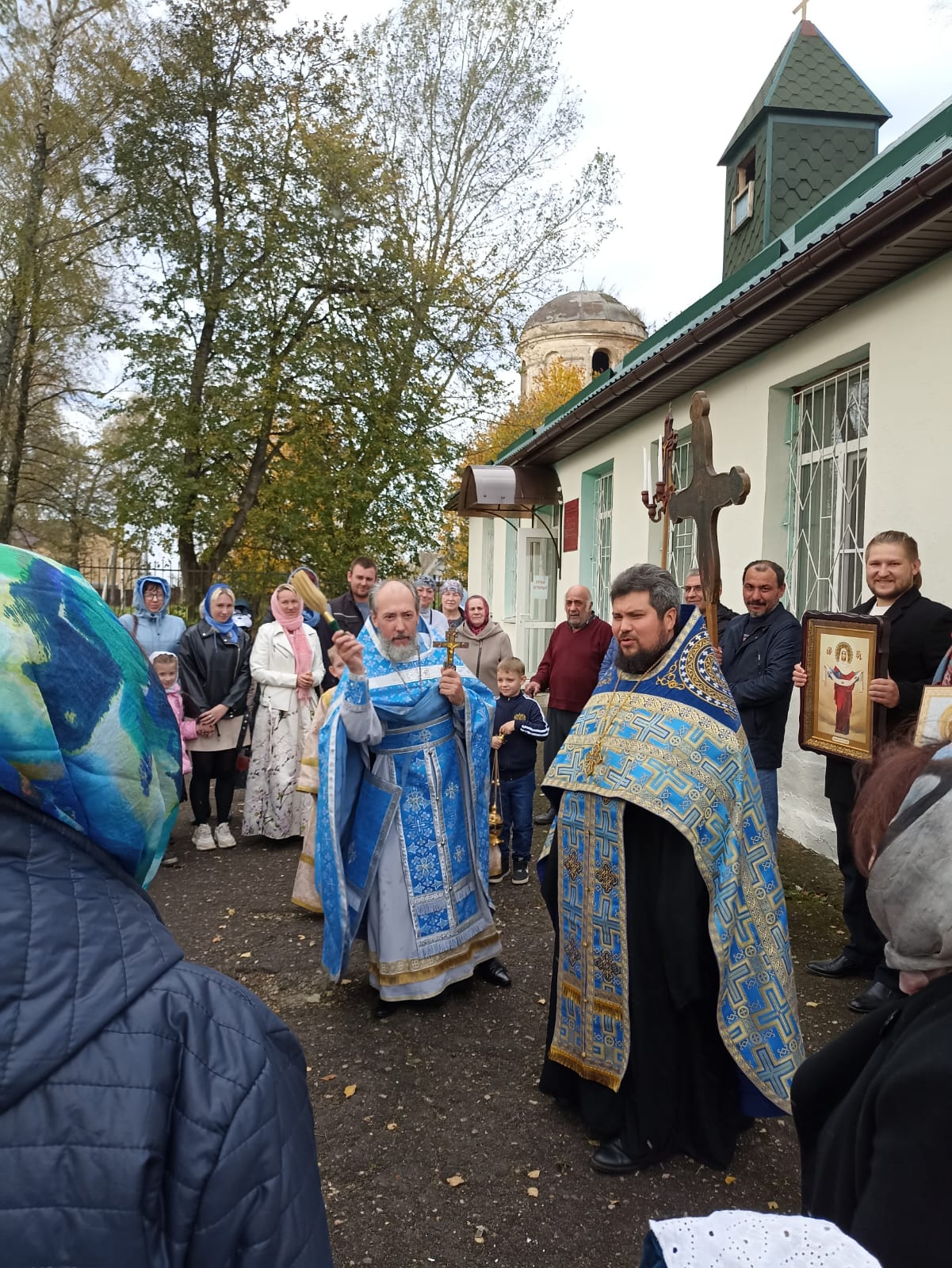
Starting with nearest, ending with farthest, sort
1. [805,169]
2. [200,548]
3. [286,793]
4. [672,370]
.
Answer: [286,793], [672,370], [805,169], [200,548]

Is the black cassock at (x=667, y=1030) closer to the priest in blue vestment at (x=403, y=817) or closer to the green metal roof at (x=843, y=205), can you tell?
the priest in blue vestment at (x=403, y=817)

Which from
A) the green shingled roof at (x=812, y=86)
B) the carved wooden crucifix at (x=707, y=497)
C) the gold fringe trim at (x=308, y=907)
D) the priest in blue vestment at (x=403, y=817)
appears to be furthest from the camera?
the green shingled roof at (x=812, y=86)

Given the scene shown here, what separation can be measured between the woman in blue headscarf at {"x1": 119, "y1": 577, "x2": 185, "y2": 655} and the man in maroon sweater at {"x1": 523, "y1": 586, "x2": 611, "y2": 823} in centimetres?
282

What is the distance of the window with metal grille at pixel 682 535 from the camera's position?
346 inches

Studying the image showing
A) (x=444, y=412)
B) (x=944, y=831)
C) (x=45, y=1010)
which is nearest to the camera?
(x=45, y=1010)

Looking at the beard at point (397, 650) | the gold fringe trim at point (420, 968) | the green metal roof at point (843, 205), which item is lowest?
the gold fringe trim at point (420, 968)

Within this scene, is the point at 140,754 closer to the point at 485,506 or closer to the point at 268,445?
the point at 485,506

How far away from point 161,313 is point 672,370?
398 inches

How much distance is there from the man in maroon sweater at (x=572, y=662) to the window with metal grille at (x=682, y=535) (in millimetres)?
2234

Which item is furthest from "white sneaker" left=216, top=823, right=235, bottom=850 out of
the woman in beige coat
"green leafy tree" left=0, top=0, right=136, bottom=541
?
"green leafy tree" left=0, top=0, right=136, bottom=541

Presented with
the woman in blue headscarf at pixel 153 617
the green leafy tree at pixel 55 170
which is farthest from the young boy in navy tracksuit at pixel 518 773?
the green leafy tree at pixel 55 170

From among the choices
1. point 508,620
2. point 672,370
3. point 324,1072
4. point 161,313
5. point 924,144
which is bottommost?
point 324,1072

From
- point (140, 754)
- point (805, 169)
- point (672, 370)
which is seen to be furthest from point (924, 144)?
point (140, 754)

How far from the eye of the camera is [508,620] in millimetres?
15625
